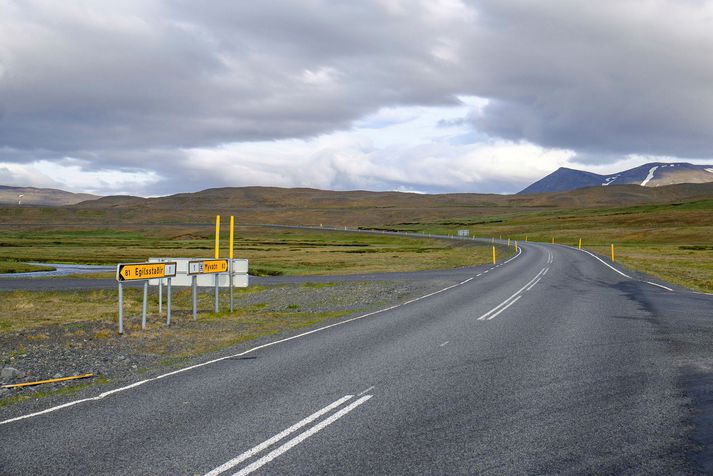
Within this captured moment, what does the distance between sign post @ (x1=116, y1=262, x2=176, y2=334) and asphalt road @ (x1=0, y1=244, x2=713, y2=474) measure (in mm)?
5365

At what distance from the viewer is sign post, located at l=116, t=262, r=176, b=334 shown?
15.6 m

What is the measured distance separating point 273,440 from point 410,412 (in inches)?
76.8

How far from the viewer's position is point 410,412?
7.55 meters

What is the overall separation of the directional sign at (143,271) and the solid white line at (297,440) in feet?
31.0

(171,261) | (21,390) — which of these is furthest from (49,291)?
(21,390)

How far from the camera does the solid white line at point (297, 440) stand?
19.1ft

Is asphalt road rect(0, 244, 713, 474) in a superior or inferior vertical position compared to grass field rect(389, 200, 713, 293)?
inferior

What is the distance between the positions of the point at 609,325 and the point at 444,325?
4284mm

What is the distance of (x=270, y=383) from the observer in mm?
9289

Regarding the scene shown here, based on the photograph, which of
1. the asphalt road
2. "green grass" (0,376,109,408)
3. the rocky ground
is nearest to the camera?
the asphalt road

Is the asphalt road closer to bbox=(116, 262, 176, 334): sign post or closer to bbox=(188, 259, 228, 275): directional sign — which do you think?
bbox=(116, 262, 176, 334): sign post

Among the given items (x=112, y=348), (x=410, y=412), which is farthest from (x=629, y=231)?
Result: (x=410, y=412)

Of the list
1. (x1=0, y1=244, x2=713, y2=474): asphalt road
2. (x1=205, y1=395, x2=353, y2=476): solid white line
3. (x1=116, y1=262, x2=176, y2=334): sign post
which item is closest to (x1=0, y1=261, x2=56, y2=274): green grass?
(x1=116, y1=262, x2=176, y2=334): sign post

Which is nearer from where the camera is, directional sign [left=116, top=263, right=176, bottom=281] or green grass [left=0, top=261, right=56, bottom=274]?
directional sign [left=116, top=263, right=176, bottom=281]
